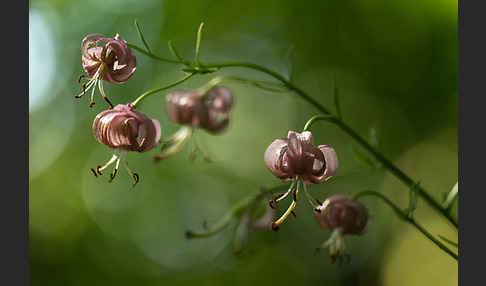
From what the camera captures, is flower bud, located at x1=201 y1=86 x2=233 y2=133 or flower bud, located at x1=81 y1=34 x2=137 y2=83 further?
flower bud, located at x1=201 y1=86 x2=233 y2=133

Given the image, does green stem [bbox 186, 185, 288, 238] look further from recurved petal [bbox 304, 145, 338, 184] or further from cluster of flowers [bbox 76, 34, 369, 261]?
recurved petal [bbox 304, 145, 338, 184]

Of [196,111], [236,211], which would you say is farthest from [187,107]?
[236,211]

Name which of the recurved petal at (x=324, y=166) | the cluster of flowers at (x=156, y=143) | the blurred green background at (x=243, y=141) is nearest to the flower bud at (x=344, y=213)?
the cluster of flowers at (x=156, y=143)

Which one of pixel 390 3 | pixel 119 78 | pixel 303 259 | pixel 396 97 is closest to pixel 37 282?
pixel 303 259

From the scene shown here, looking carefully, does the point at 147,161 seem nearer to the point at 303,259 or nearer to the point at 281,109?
the point at 281,109

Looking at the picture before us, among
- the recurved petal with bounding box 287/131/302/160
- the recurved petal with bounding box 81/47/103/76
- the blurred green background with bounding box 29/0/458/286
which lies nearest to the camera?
the recurved petal with bounding box 287/131/302/160

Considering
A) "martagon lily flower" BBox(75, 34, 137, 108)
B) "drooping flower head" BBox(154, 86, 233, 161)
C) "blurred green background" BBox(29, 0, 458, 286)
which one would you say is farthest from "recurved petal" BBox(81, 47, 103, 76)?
"blurred green background" BBox(29, 0, 458, 286)

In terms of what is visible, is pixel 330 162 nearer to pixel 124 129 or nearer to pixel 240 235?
pixel 124 129
